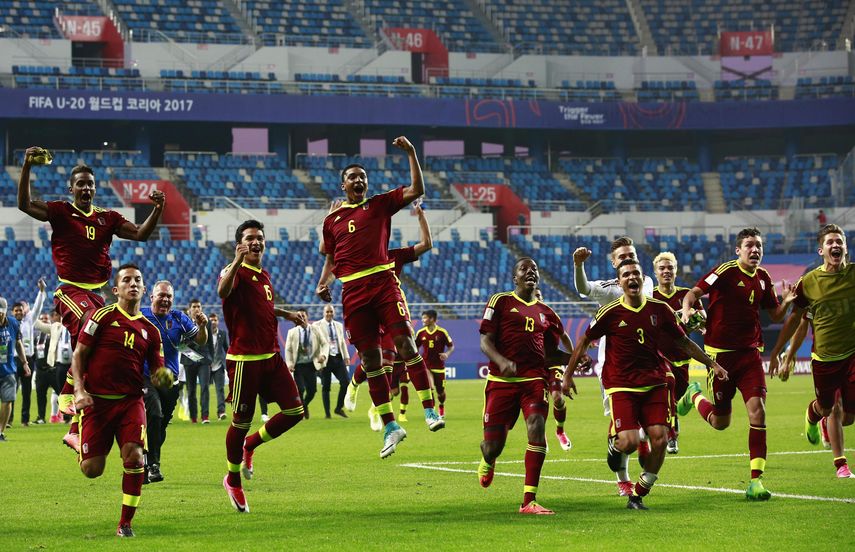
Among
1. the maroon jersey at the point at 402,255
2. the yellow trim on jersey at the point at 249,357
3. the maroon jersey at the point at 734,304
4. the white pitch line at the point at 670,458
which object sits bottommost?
the white pitch line at the point at 670,458

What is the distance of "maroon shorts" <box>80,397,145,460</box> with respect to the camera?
35.1 feet

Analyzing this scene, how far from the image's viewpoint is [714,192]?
6338 centimetres

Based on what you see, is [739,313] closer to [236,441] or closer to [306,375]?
[236,441]

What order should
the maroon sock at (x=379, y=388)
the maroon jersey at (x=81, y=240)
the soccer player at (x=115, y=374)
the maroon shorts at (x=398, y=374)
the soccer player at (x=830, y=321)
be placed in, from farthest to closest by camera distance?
1. the maroon shorts at (x=398, y=374)
2. the soccer player at (x=830, y=321)
3. the maroon sock at (x=379, y=388)
4. the maroon jersey at (x=81, y=240)
5. the soccer player at (x=115, y=374)

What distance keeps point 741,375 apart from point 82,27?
163 ft

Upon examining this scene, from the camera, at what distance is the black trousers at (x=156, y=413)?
14453 millimetres

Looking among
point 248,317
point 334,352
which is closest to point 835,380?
point 248,317

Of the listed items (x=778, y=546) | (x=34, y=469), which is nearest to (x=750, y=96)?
(x=34, y=469)

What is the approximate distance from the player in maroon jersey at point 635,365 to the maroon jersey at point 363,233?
8.14 feet

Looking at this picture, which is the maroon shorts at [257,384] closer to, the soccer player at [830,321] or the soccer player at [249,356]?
the soccer player at [249,356]

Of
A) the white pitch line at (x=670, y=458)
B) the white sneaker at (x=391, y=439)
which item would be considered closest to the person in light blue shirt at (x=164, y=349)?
the white sneaker at (x=391, y=439)

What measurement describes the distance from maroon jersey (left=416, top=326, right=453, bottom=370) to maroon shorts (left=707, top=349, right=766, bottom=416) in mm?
13288

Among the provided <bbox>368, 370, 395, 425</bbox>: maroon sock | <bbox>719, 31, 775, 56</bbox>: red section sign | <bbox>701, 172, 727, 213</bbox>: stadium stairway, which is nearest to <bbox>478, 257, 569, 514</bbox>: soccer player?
<bbox>368, 370, 395, 425</bbox>: maroon sock

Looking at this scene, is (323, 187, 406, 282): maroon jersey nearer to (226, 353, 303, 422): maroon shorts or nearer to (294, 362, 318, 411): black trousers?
(226, 353, 303, 422): maroon shorts
